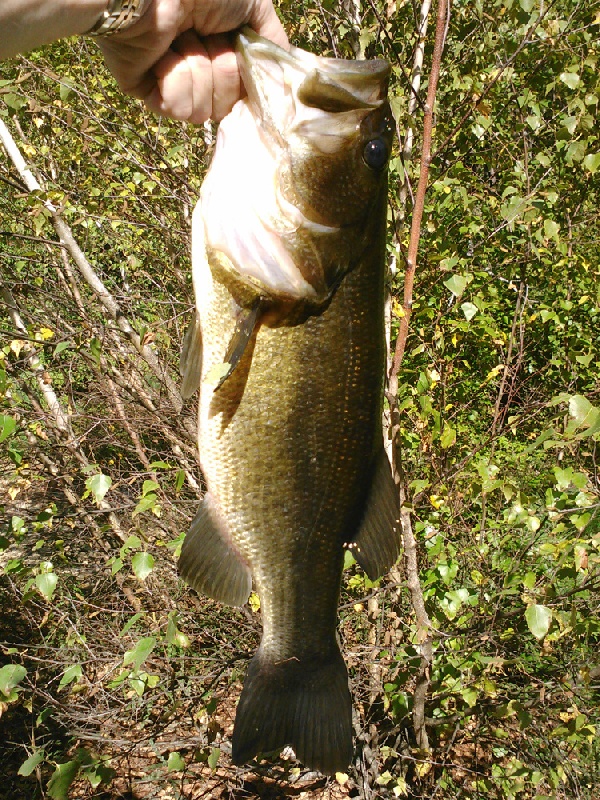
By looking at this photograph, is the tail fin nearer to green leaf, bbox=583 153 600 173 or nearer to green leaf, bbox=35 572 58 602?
green leaf, bbox=35 572 58 602

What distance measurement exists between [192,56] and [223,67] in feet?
0.22

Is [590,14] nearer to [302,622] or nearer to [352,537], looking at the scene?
[352,537]

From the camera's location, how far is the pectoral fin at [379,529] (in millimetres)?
1583

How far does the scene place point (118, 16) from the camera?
1154 mm

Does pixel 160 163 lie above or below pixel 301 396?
above

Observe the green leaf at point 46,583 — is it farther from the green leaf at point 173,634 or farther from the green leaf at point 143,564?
the green leaf at point 173,634

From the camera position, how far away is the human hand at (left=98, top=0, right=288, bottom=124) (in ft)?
4.18

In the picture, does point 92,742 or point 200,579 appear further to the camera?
point 92,742

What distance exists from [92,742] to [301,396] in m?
3.18

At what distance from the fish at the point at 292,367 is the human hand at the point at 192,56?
5cm

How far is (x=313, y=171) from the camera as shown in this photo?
53.5 inches

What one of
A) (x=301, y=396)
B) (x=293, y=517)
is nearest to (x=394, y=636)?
(x=293, y=517)

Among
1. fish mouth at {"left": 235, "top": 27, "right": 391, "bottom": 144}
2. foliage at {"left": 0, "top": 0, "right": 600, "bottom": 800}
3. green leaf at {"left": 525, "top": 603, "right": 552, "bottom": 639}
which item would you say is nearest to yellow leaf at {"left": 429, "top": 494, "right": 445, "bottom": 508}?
foliage at {"left": 0, "top": 0, "right": 600, "bottom": 800}

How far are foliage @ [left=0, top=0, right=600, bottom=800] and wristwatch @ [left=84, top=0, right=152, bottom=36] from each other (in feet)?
4.84
